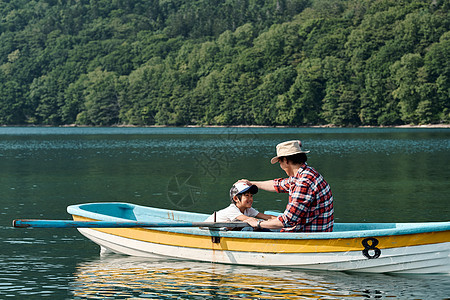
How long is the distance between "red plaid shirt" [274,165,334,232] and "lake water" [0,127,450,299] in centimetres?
97

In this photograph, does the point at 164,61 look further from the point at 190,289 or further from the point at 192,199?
the point at 190,289

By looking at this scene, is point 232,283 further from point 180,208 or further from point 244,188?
point 180,208

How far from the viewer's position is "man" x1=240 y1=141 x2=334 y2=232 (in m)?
12.6

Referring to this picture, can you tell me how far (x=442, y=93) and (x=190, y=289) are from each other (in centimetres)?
11640

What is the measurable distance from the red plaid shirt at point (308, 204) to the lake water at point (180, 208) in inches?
38.3

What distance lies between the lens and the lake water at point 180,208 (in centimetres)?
1254

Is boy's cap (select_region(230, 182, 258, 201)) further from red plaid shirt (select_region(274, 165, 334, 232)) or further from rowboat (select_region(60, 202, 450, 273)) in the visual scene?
rowboat (select_region(60, 202, 450, 273))

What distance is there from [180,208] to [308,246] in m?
12.2

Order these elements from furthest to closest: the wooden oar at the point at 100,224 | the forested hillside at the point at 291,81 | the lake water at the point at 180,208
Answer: the forested hillside at the point at 291,81
the wooden oar at the point at 100,224
the lake water at the point at 180,208

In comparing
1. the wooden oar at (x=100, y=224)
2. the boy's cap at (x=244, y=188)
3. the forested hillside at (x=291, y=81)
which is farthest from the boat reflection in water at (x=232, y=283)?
the forested hillside at (x=291, y=81)

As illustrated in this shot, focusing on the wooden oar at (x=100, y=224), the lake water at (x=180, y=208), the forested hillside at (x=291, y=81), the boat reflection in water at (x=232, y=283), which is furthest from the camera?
the forested hillside at (x=291, y=81)

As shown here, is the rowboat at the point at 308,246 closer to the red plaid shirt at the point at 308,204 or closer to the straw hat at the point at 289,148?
the red plaid shirt at the point at 308,204

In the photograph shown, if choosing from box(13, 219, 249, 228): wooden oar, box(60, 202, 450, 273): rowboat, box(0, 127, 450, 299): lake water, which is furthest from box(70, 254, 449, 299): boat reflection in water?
box(13, 219, 249, 228): wooden oar

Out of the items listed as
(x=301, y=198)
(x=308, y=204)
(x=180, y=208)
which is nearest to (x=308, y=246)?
(x=308, y=204)
